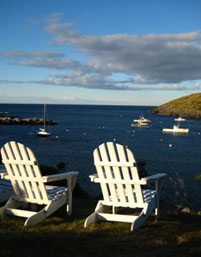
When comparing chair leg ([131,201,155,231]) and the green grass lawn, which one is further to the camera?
chair leg ([131,201,155,231])

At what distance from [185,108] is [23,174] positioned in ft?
437

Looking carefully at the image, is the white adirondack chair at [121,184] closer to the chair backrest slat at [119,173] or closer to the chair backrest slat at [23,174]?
the chair backrest slat at [119,173]

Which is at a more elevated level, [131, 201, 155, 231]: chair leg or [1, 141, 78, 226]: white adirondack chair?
[1, 141, 78, 226]: white adirondack chair

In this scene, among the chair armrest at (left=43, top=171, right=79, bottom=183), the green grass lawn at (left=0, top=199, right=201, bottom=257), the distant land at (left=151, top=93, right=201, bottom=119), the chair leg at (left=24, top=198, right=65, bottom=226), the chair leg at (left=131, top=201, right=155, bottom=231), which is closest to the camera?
the green grass lawn at (left=0, top=199, right=201, bottom=257)

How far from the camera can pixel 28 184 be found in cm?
553

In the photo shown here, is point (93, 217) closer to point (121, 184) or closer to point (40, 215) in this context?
point (121, 184)

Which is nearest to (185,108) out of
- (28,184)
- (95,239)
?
(28,184)

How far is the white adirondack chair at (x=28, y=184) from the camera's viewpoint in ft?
17.5

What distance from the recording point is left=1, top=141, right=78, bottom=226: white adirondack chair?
5.32 metres

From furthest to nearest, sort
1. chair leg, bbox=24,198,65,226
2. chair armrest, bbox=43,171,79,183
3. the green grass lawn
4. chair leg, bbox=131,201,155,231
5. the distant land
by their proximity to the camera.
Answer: the distant land → chair armrest, bbox=43,171,79,183 → chair leg, bbox=24,198,65,226 → chair leg, bbox=131,201,155,231 → the green grass lawn

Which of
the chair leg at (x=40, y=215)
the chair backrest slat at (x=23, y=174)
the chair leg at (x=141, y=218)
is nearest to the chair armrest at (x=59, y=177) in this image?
the chair backrest slat at (x=23, y=174)

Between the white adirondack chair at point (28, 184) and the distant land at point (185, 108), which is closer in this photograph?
the white adirondack chair at point (28, 184)

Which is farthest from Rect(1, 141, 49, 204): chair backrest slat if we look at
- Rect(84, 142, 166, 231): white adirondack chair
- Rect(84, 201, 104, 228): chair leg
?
Rect(84, 142, 166, 231): white adirondack chair

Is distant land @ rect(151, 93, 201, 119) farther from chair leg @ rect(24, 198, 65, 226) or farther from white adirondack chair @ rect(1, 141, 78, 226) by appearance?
chair leg @ rect(24, 198, 65, 226)
